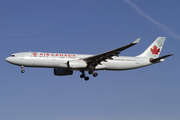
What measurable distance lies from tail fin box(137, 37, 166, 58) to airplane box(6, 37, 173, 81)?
2384 mm

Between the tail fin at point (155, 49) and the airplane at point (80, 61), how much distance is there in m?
2.38

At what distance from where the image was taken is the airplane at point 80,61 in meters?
52.1

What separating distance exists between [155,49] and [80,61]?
17.0 m

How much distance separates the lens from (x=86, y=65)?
178 feet

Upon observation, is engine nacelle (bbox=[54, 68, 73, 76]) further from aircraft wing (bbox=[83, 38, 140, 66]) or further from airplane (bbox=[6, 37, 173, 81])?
aircraft wing (bbox=[83, 38, 140, 66])

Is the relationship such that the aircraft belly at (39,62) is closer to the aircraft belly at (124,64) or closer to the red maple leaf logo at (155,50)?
the aircraft belly at (124,64)

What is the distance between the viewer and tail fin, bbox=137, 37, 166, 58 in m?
62.6

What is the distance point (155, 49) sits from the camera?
63.7 m

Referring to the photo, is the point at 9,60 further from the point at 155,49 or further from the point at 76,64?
the point at 155,49

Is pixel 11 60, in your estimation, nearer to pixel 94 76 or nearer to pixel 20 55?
pixel 20 55

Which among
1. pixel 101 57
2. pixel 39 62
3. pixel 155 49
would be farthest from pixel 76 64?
pixel 155 49

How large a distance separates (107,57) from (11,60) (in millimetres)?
14682

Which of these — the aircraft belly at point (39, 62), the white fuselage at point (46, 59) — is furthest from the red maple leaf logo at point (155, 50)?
the aircraft belly at point (39, 62)

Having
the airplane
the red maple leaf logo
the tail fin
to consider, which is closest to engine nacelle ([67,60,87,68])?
the airplane
